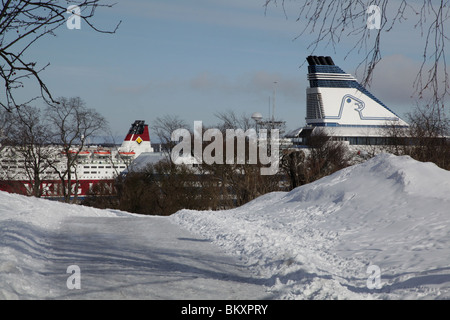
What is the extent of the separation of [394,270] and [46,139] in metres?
37.7

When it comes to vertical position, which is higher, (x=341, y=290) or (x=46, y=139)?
(x=46, y=139)

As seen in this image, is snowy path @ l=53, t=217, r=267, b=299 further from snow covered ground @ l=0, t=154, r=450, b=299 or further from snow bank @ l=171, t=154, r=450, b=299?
snow bank @ l=171, t=154, r=450, b=299

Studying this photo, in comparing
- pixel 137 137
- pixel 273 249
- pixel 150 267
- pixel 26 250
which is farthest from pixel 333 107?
pixel 150 267

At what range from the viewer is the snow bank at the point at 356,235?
6980 mm

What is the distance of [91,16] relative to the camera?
6.89 meters

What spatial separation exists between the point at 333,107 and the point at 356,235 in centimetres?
6515

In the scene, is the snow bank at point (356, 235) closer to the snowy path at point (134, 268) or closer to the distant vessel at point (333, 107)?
the snowy path at point (134, 268)

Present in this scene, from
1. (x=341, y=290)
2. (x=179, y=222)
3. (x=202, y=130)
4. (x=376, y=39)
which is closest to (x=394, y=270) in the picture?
(x=341, y=290)

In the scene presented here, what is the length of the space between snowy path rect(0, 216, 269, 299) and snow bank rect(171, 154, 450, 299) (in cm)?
49

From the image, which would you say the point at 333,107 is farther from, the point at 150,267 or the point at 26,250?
the point at 150,267

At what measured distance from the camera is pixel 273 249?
29.8ft

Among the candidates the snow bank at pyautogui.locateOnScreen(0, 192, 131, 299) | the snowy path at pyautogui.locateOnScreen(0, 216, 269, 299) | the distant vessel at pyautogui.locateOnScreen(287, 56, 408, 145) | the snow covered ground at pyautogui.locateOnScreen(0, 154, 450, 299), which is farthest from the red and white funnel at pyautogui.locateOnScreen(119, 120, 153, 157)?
the snowy path at pyautogui.locateOnScreen(0, 216, 269, 299)
